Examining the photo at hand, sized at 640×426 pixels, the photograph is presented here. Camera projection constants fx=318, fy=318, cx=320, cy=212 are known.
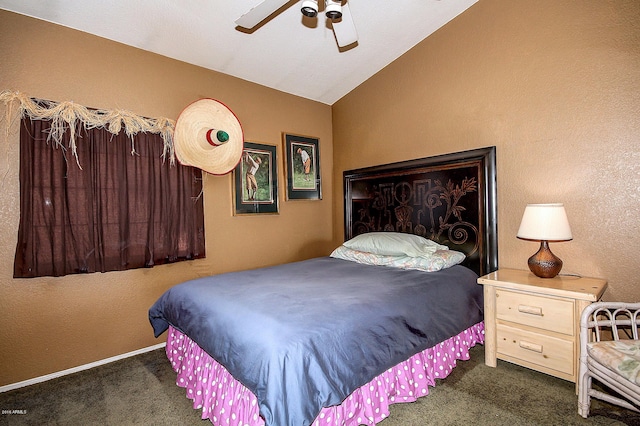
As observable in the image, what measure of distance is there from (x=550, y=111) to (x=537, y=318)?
4.89 ft

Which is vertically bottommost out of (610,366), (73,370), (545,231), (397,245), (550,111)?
(73,370)

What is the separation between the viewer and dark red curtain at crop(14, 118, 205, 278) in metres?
2.21

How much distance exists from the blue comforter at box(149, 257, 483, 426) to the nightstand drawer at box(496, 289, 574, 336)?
23cm

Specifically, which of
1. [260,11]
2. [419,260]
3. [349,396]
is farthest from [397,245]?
[260,11]

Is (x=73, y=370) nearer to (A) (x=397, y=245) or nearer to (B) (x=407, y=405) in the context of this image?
(B) (x=407, y=405)

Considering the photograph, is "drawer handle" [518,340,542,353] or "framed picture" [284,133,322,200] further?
"framed picture" [284,133,322,200]

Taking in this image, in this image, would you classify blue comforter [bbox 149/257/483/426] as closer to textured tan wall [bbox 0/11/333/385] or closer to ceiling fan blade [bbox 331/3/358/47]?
textured tan wall [bbox 0/11/333/385]

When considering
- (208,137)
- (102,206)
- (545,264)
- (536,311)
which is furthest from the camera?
(208,137)

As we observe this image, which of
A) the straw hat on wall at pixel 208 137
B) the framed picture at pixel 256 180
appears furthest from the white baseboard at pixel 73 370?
the straw hat on wall at pixel 208 137

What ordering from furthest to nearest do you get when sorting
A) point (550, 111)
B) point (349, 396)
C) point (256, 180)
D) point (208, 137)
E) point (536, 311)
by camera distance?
point (256, 180) → point (208, 137) → point (550, 111) → point (536, 311) → point (349, 396)

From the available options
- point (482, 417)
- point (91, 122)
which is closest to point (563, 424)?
point (482, 417)

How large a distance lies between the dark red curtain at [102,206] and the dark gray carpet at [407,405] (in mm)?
808

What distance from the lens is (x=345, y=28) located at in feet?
6.67

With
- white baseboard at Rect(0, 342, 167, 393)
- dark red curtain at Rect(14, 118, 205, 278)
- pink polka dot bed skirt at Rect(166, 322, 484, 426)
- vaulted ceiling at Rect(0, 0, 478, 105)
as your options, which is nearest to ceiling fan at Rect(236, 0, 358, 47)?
vaulted ceiling at Rect(0, 0, 478, 105)
